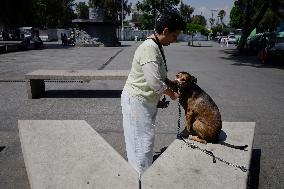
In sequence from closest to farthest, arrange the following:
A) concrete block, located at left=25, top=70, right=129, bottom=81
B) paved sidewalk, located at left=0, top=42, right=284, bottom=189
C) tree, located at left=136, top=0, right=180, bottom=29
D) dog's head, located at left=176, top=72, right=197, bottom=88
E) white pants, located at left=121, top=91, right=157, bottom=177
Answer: white pants, located at left=121, top=91, right=157, bottom=177 < dog's head, located at left=176, top=72, right=197, bottom=88 < paved sidewalk, located at left=0, top=42, right=284, bottom=189 < concrete block, located at left=25, top=70, right=129, bottom=81 < tree, located at left=136, top=0, right=180, bottom=29

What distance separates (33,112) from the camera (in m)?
8.44

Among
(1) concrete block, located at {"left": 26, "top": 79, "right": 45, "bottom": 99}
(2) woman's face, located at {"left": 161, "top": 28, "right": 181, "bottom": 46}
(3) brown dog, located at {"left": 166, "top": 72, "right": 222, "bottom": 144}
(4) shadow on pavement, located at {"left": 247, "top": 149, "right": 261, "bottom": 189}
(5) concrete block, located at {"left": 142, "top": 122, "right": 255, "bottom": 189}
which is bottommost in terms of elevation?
(4) shadow on pavement, located at {"left": 247, "top": 149, "right": 261, "bottom": 189}

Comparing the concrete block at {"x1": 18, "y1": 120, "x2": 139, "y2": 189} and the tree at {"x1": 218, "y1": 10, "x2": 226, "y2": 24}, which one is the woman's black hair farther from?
the tree at {"x1": 218, "y1": 10, "x2": 226, "y2": 24}

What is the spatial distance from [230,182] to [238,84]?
10.1m

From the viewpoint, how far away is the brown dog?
4.69m

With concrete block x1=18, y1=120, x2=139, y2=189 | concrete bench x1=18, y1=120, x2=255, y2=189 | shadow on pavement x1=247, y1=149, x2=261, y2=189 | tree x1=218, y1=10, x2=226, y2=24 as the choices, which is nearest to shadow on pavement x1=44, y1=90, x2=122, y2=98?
concrete block x1=18, y1=120, x2=139, y2=189

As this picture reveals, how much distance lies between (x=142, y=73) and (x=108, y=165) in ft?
3.41

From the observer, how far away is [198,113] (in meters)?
4.80

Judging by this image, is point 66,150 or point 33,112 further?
point 33,112

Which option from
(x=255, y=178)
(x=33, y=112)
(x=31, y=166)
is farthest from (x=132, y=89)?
(x=33, y=112)

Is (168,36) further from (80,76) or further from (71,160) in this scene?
(80,76)

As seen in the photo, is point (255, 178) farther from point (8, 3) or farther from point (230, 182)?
point (8, 3)

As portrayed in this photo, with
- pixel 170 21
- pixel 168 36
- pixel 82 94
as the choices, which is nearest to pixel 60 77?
pixel 82 94

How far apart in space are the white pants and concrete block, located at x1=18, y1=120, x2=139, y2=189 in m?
0.19
